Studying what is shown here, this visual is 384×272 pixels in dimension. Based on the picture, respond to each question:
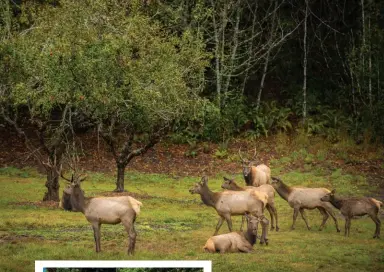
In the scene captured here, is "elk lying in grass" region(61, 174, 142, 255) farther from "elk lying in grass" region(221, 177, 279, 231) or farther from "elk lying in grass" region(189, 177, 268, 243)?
"elk lying in grass" region(221, 177, 279, 231)

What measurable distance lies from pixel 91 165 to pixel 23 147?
2632 millimetres

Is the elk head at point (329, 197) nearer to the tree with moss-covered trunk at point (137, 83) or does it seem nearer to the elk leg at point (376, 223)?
the elk leg at point (376, 223)

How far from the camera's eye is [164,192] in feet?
67.1

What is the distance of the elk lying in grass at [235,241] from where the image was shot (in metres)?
14.6

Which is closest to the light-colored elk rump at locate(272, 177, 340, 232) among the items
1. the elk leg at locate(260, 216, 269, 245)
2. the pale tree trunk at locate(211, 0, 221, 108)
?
the elk leg at locate(260, 216, 269, 245)

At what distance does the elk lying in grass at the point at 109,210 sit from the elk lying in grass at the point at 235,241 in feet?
4.83

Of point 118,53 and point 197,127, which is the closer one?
point 118,53

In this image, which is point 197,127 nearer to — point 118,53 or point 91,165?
point 91,165

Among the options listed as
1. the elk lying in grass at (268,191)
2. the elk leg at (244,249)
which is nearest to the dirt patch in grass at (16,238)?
the elk leg at (244,249)

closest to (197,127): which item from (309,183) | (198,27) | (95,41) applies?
(198,27)

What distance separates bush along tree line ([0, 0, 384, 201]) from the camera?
18.8 m

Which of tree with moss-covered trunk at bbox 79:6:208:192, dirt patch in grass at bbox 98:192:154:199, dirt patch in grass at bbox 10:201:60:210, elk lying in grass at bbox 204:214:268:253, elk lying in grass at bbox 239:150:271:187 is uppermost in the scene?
tree with moss-covered trunk at bbox 79:6:208:192

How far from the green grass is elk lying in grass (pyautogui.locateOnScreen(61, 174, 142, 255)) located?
57 cm

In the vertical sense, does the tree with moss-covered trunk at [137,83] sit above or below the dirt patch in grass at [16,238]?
above
